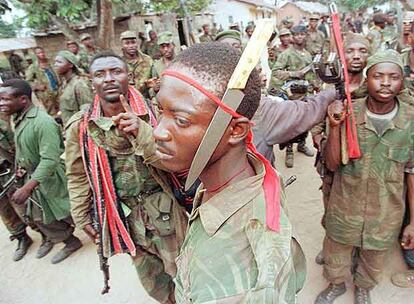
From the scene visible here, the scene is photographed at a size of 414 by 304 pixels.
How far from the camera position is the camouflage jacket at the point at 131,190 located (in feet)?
6.44

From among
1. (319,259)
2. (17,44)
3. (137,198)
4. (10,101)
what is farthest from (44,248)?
(17,44)

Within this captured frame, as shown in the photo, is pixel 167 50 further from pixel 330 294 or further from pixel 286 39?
pixel 330 294

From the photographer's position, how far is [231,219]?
0.95 metres

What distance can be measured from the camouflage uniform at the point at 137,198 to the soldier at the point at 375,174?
3.55 feet

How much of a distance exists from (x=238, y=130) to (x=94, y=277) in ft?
9.69

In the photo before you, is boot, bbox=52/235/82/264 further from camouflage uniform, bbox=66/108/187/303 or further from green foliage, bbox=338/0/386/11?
green foliage, bbox=338/0/386/11

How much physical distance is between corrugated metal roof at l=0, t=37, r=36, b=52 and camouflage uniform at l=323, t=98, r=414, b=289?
35.7 ft

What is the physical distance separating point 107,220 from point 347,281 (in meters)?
2.03

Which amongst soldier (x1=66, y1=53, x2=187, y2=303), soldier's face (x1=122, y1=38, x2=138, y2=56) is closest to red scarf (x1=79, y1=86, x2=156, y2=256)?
soldier (x1=66, y1=53, x2=187, y2=303)

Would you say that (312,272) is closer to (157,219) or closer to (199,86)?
(157,219)

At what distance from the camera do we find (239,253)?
34.2 inches

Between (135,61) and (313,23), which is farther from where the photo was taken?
(313,23)

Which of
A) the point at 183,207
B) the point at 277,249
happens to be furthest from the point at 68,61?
the point at 277,249

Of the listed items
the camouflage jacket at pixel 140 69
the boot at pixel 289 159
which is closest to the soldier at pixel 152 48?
the camouflage jacket at pixel 140 69
